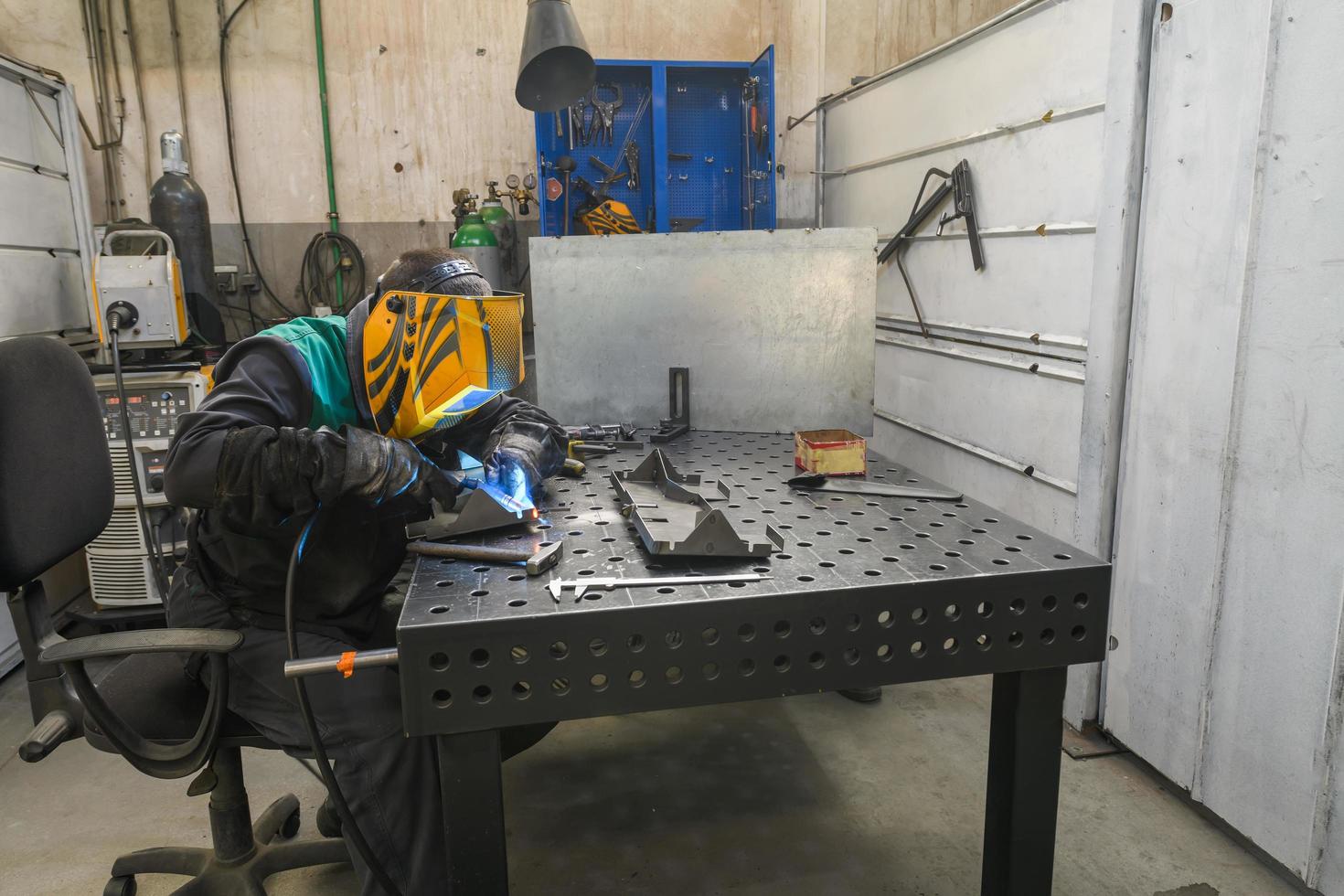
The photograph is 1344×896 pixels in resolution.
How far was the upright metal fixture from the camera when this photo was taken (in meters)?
2.17

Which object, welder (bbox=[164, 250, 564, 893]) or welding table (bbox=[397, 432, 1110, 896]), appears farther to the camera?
welder (bbox=[164, 250, 564, 893])

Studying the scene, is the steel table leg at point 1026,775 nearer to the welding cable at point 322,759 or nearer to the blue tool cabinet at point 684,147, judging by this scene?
the welding cable at point 322,759

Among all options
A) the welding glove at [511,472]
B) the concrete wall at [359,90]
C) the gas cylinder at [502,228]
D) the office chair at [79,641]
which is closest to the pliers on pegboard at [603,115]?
the concrete wall at [359,90]

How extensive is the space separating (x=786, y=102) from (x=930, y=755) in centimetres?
285

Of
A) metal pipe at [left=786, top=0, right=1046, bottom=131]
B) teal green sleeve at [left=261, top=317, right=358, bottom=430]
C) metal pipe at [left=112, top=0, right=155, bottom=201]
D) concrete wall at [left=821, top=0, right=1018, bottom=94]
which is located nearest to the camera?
teal green sleeve at [left=261, top=317, right=358, bottom=430]

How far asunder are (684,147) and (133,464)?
92.5 inches

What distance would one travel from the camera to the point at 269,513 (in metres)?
1.13

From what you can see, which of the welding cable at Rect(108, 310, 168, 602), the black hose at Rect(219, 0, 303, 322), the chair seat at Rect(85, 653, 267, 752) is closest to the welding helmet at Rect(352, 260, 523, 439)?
the chair seat at Rect(85, 653, 267, 752)

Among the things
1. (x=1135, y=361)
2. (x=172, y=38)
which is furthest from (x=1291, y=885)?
(x=172, y=38)

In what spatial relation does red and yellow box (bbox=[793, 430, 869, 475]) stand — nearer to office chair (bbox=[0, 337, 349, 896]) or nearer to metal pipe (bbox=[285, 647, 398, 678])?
metal pipe (bbox=[285, 647, 398, 678])

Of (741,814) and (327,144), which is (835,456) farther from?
(327,144)

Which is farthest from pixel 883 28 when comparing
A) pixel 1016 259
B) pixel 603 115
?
pixel 1016 259

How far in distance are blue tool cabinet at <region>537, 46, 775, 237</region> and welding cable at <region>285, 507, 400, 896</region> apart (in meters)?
2.41

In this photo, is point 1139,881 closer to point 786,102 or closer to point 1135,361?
point 1135,361
